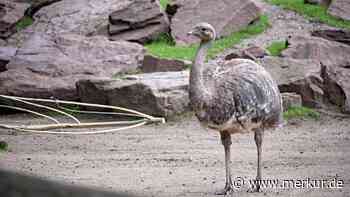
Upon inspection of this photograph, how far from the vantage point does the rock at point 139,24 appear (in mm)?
13688

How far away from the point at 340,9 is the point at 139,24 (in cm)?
430

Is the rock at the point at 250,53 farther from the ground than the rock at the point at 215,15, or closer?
farther from the ground

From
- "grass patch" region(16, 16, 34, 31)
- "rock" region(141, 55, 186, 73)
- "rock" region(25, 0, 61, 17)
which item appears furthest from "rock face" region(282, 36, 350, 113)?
→ "rock" region(25, 0, 61, 17)

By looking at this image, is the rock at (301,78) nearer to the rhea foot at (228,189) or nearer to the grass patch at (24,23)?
the rhea foot at (228,189)

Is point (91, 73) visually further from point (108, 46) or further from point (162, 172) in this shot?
point (162, 172)

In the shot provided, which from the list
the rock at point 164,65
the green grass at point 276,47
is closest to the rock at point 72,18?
the rock at point 164,65

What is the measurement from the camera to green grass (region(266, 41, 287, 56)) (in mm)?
12328

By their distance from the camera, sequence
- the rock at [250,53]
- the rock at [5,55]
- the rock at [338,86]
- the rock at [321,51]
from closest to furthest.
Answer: the rock at [338,86], the rock at [250,53], the rock at [321,51], the rock at [5,55]

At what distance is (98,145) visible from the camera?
848 centimetres

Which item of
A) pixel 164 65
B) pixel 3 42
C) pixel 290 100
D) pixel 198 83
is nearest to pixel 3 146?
pixel 198 83

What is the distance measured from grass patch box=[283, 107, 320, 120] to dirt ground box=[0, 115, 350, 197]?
15cm

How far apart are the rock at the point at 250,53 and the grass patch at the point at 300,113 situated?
4.72 feet

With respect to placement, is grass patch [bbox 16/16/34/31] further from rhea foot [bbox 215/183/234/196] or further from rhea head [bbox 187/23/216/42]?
rhea foot [bbox 215/183/234/196]

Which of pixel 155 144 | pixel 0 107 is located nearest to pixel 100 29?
pixel 0 107
